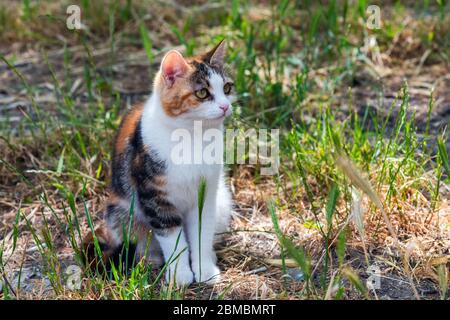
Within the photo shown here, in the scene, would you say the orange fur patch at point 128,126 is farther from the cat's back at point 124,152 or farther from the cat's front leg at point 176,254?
the cat's front leg at point 176,254

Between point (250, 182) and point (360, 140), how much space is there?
0.55m

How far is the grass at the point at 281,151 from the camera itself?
234 centimetres

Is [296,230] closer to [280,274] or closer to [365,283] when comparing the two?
[280,274]

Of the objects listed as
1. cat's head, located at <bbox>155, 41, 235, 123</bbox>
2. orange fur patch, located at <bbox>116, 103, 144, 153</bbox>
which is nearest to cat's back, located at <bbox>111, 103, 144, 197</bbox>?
orange fur patch, located at <bbox>116, 103, 144, 153</bbox>

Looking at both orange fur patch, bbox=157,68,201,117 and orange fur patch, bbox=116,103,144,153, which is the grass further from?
orange fur patch, bbox=157,68,201,117

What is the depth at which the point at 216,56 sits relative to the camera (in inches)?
106

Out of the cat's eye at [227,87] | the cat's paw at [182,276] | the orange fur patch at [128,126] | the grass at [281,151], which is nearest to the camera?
the grass at [281,151]

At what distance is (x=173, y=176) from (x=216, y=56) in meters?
0.55

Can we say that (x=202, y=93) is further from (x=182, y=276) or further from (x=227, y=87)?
(x=182, y=276)

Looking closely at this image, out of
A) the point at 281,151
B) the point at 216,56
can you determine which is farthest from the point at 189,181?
the point at 281,151

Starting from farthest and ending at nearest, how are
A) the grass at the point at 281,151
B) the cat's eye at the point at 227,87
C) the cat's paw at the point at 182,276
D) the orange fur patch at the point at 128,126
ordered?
1. the orange fur patch at the point at 128,126
2. the cat's eye at the point at 227,87
3. the cat's paw at the point at 182,276
4. the grass at the point at 281,151

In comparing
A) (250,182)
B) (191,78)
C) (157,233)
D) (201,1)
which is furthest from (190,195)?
(201,1)

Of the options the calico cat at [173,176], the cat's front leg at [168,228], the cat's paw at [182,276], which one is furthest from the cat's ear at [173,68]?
the cat's paw at [182,276]
